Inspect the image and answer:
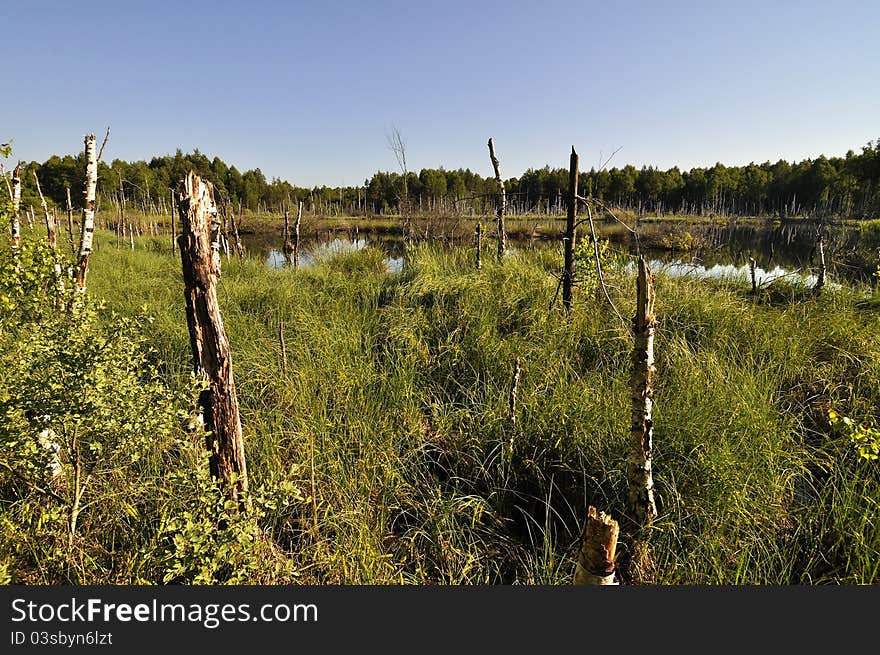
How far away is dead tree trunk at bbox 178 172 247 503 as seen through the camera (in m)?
1.95

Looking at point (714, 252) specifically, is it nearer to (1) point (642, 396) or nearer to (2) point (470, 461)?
(2) point (470, 461)

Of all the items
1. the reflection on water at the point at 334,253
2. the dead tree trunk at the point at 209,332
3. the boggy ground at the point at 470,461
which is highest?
the reflection on water at the point at 334,253

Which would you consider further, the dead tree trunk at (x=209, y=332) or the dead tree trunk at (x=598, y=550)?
the dead tree trunk at (x=209, y=332)

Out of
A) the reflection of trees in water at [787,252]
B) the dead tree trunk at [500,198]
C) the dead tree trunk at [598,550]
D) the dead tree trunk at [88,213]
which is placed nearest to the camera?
the dead tree trunk at [598,550]

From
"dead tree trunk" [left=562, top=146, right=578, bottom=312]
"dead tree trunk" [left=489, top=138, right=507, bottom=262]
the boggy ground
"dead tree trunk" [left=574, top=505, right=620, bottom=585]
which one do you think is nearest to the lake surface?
"dead tree trunk" [left=489, top=138, right=507, bottom=262]

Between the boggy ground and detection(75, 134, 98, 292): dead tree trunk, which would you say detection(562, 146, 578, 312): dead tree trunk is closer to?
the boggy ground

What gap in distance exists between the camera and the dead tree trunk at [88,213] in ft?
12.9

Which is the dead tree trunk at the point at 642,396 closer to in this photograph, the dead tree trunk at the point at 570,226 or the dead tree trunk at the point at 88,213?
the dead tree trunk at the point at 570,226

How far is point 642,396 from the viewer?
2.09 meters

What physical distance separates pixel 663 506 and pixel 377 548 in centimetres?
172

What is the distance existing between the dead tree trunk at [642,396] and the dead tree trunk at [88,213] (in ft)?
15.8

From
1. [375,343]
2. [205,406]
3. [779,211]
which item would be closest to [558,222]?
[779,211]

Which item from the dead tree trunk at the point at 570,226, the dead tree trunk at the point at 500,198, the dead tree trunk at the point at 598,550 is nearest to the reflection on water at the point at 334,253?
the dead tree trunk at the point at 500,198

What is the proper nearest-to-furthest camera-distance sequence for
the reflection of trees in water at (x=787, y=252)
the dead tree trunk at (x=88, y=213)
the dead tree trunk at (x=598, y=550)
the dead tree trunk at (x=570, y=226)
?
1. the dead tree trunk at (x=598, y=550)
2. the dead tree trunk at (x=88, y=213)
3. the dead tree trunk at (x=570, y=226)
4. the reflection of trees in water at (x=787, y=252)
